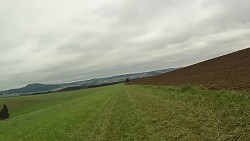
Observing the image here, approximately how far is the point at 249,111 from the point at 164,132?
3.25 meters

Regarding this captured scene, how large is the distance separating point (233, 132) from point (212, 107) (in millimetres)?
5442

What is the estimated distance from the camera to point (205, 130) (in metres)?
10.9

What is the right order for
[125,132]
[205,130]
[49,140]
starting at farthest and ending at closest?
[49,140], [125,132], [205,130]

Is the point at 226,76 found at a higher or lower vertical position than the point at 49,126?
higher

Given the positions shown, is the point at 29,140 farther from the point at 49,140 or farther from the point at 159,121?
the point at 159,121

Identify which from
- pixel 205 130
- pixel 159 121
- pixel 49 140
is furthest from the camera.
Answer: pixel 49 140

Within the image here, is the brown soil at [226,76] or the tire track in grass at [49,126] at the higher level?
the brown soil at [226,76]

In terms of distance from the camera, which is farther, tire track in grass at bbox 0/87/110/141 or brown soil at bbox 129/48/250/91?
brown soil at bbox 129/48/250/91

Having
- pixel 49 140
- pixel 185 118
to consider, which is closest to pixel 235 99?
pixel 185 118

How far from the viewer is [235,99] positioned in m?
15.6

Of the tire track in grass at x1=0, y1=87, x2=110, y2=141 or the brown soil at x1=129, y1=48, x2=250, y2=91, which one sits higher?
the brown soil at x1=129, y1=48, x2=250, y2=91

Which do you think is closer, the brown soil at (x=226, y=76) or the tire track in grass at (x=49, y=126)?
the tire track in grass at (x=49, y=126)

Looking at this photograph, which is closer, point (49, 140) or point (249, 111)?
point (249, 111)

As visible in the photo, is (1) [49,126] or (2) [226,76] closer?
(1) [49,126]
